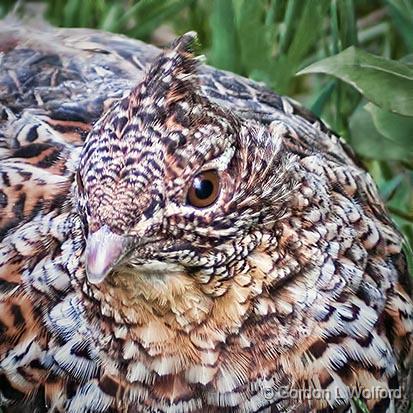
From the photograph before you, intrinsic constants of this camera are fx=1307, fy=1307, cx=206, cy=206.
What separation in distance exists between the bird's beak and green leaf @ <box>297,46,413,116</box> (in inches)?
42.9

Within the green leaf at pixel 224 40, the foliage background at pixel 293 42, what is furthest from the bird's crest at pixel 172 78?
the green leaf at pixel 224 40

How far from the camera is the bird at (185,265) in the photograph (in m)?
2.46

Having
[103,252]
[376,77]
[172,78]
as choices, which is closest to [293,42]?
[376,77]

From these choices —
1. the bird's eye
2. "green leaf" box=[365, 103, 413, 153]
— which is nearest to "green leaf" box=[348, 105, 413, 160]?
"green leaf" box=[365, 103, 413, 153]

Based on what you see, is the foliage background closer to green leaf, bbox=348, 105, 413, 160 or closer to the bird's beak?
green leaf, bbox=348, 105, 413, 160

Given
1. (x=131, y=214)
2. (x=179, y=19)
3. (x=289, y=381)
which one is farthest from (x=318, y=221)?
(x=179, y=19)

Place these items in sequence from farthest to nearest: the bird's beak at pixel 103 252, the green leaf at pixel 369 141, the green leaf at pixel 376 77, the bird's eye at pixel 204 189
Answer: the green leaf at pixel 369 141
the green leaf at pixel 376 77
the bird's eye at pixel 204 189
the bird's beak at pixel 103 252

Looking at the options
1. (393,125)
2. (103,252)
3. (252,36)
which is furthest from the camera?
(252,36)

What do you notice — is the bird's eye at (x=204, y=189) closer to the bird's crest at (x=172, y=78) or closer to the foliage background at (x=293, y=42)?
the bird's crest at (x=172, y=78)

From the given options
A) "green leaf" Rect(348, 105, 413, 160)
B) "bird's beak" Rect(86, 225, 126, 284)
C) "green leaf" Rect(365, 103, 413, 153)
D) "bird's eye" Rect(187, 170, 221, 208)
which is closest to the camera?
"bird's beak" Rect(86, 225, 126, 284)

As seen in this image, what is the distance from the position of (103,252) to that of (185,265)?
0.24m

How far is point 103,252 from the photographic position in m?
2.36

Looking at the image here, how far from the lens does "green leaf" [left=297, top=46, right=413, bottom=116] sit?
3311 mm

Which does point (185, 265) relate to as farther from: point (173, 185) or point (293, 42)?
point (293, 42)
